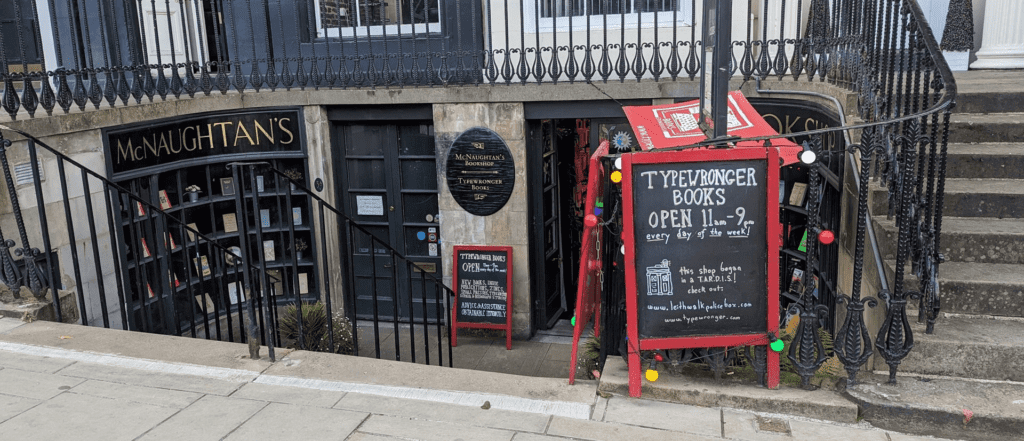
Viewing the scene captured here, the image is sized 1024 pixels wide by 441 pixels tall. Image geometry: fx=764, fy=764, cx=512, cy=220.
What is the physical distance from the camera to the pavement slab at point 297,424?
3.57 meters

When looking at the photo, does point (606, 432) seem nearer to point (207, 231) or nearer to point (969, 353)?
A: point (969, 353)

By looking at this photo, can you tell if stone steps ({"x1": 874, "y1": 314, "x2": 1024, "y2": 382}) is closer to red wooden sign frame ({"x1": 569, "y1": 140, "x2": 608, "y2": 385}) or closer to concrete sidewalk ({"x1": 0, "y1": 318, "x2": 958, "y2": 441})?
concrete sidewalk ({"x1": 0, "y1": 318, "x2": 958, "y2": 441})

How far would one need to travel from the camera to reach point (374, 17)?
912 centimetres

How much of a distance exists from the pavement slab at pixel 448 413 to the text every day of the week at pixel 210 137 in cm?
495

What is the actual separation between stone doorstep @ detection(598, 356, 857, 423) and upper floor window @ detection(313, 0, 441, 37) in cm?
589

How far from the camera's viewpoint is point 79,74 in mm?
6781

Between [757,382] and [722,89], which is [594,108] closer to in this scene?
[722,89]

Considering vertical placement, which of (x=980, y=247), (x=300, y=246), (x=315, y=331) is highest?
→ (x=980, y=247)

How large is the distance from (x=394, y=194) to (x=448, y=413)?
5569 millimetres

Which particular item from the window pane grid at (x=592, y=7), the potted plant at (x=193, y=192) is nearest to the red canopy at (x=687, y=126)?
the window pane grid at (x=592, y=7)

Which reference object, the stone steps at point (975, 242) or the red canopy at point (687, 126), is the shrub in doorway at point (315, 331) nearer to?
the red canopy at point (687, 126)

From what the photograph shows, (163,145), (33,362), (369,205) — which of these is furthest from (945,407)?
(163,145)

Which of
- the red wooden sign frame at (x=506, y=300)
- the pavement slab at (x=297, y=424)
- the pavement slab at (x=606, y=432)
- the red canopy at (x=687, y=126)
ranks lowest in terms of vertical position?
the red wooden sign frame at (x=506, y=300)

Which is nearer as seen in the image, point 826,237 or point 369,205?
point 826,237
